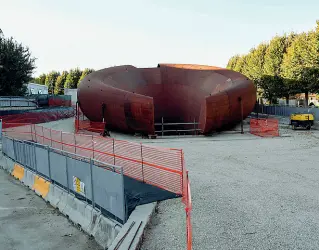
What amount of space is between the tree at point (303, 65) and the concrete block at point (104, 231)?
34.6 meters

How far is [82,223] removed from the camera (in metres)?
8.52

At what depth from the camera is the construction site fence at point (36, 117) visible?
2656cm

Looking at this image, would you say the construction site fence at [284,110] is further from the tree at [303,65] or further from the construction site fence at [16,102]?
the construction site fence at [16,102]

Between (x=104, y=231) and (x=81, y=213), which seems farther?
(x=81, y=213)

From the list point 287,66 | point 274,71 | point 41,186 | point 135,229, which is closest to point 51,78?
point 274,71

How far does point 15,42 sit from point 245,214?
44.8m

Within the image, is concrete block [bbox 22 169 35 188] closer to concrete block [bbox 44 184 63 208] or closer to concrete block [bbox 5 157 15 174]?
concrete block [bbox 44 184 63 208]

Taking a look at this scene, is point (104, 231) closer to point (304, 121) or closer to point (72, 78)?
point (304, 121)

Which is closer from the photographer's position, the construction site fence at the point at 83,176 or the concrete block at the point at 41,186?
the construction site fence at the point at 83,176

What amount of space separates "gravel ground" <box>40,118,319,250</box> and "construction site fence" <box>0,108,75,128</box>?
1671 cm

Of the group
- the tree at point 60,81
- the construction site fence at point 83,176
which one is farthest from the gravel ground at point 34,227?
the tree at point 60,81

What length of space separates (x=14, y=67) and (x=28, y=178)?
33.9 meters

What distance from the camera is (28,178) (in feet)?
43.0

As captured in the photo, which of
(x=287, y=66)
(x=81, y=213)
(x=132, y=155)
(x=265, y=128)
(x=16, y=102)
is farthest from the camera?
(x=287, y=66)
